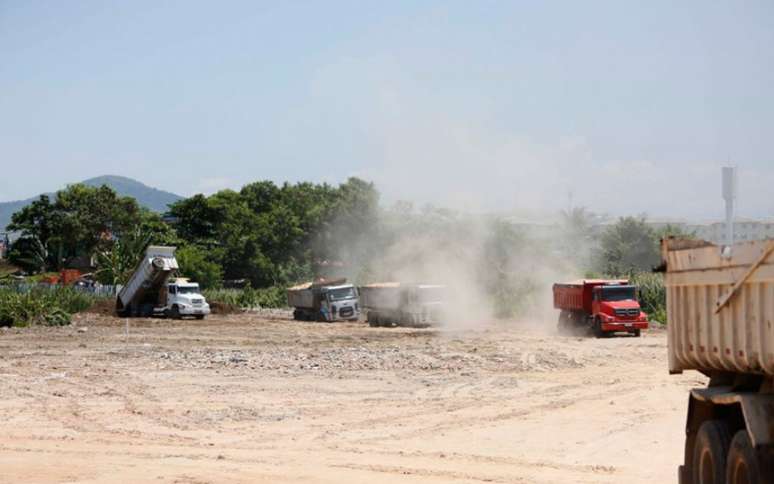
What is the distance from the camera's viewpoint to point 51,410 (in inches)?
824

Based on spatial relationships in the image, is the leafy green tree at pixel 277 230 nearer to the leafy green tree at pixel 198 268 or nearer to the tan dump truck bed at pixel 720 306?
the leafy green tree at pixel 198 268

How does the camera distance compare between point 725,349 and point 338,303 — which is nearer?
point 725,349

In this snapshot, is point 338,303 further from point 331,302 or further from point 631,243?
point 631,243

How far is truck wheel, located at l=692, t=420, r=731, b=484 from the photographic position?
955 centimetres

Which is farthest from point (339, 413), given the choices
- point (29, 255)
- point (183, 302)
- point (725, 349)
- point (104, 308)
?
Answer: point (29, 255)

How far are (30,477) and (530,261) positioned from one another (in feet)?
202

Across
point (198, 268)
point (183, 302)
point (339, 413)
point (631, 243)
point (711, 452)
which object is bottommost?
point (339, 413)

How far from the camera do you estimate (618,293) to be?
45.9m

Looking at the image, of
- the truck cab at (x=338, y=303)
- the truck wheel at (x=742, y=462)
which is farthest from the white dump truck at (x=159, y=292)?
the truck wheel at (x=742, y=462)

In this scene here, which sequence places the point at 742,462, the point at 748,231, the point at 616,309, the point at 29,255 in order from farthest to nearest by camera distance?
1. the point at 29,255
2. the point at 616,309
3. the point at 748,231
4. the point at 742,462

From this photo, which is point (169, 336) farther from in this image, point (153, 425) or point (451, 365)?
point (153, 425)

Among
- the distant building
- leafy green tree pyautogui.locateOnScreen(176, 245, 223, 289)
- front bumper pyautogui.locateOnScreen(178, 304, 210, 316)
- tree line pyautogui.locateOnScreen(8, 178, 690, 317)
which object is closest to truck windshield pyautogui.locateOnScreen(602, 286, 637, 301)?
the distant building

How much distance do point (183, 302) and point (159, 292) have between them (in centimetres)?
247

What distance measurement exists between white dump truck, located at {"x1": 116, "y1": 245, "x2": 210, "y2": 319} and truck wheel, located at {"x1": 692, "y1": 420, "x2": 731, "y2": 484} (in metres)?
55.1
